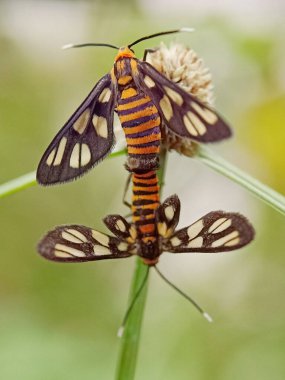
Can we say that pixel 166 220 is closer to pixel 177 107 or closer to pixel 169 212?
pixel 169 212

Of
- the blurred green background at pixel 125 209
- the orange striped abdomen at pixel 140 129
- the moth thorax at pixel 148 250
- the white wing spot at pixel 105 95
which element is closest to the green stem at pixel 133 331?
the moth thorax at pixel 148 250

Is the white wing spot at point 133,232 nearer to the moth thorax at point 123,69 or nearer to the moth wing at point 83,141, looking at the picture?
the moth wing at point 83,141

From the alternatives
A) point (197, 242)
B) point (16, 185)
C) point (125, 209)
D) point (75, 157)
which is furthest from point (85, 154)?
point (125, 209)

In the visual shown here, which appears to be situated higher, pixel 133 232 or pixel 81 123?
pixel 81 123

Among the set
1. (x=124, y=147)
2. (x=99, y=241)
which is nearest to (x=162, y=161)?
(x=124, y=147)

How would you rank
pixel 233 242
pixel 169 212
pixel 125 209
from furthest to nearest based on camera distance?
pixel 125 209, pixel 169 212, pixel 233 242

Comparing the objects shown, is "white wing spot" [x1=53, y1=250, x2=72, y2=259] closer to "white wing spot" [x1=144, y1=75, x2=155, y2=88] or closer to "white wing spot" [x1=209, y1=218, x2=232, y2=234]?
"white wing spot" [x1=209, y1=218, x2=232, y2=234]
